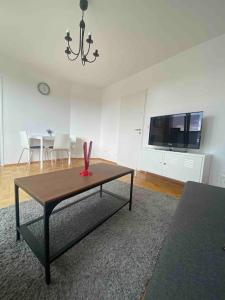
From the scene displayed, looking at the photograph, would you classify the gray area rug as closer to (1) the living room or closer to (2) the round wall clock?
(1) the living room

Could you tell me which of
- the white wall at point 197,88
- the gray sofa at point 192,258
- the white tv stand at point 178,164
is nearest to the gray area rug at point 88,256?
the gray sofa at point 192,258

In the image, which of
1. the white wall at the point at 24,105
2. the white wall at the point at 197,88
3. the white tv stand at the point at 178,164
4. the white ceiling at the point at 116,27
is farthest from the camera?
the white wall at the point at 24,105

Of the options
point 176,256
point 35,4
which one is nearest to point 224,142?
point 176,256

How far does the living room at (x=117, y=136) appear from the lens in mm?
838

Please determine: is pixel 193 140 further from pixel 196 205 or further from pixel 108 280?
pixel 108 280

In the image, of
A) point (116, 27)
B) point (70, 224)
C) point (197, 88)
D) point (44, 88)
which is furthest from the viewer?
point (44, 88)

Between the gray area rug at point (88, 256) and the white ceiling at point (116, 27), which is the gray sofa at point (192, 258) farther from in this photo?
the white ceiling at point (116, 27)

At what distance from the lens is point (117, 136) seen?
4.31 m

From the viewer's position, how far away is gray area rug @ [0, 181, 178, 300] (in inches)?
32.0

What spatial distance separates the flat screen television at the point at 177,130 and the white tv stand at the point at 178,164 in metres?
0.26

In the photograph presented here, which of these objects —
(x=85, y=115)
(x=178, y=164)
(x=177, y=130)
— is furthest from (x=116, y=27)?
(x=85, y=115)

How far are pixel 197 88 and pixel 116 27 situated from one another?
168 cm

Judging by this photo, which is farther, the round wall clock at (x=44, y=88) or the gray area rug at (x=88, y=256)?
the round wall clock at (x=44, y=88)

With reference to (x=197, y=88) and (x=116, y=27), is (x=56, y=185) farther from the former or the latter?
(x=197, y=88)
